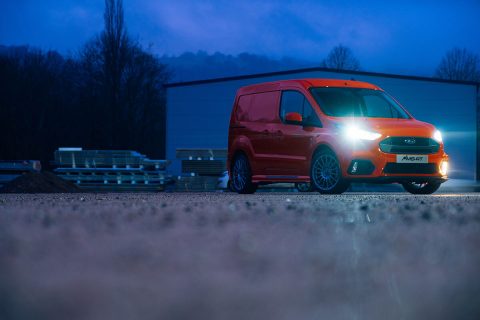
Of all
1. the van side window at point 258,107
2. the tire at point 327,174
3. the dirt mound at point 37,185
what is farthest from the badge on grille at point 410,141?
the dirt mound at point 37,185

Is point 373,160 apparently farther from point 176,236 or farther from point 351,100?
point 176,236

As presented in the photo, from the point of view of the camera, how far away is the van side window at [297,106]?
1217cm

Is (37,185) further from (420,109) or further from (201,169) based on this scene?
(420,109)

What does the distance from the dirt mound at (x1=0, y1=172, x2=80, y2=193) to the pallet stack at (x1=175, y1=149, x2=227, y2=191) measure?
11134 mm

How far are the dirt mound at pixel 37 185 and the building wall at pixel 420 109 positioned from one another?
58.9 feet

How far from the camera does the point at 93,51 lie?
56.9 m

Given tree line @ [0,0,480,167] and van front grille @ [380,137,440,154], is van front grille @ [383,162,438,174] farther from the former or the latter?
tree line @ [0,0,480,167]

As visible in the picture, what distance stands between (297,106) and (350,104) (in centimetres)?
92

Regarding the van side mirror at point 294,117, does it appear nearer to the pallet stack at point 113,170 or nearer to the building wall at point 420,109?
the pallet stack at point 113,170

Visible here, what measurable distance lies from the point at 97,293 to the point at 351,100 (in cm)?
1158

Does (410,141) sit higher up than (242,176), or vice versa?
(410,141)

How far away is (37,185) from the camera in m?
17.6

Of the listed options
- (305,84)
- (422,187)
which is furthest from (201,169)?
(305,84)

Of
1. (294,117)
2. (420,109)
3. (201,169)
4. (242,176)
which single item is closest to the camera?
(294,117)
